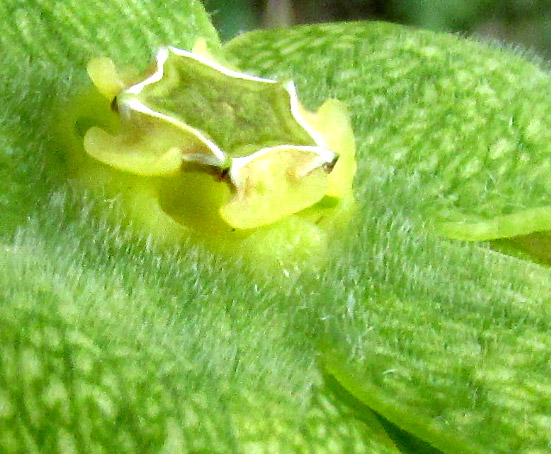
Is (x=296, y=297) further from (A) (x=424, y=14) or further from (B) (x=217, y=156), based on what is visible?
(A) (x=424, y=14)

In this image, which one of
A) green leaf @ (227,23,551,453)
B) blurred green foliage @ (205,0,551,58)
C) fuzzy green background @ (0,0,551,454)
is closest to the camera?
fuzzy green background @ (0,0,551,454)

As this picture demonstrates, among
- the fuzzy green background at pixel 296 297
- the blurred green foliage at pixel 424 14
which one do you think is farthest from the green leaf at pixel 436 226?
the blurred green foliage at pixel 424 14

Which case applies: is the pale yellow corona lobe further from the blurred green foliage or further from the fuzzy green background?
the blurred green foliage

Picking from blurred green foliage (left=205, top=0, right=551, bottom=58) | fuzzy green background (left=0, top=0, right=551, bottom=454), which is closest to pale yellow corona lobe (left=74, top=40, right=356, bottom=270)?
fuzzy green background (left=0, top=0, right=551, bottom=454)

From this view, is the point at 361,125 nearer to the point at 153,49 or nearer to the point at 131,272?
the point at 153,49

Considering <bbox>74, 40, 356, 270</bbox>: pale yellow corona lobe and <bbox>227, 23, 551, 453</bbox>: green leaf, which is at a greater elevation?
<bbox>74, 40, 356, 270</bbox>: pale yellow corona lobe

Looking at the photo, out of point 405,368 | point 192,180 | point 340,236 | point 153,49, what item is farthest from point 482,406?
point 153,49

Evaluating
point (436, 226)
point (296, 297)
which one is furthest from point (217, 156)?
point (436, 226)
